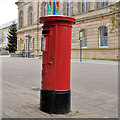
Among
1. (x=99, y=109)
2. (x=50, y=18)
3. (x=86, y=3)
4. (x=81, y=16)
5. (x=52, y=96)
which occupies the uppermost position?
(x=86, y=3)

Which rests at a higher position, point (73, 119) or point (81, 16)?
point (81, 16)

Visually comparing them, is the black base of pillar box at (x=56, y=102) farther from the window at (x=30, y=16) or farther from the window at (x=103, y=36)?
the window at (x=30, y=16)

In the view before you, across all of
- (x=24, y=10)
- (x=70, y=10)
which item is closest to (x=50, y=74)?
(x=70, y=10)

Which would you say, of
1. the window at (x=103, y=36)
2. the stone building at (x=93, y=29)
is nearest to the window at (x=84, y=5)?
the stone building at (x=93, y=29)

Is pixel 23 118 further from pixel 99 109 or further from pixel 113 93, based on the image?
pixel 113 93

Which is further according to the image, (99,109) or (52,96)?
(99,109)

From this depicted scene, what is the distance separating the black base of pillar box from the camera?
12.4ft

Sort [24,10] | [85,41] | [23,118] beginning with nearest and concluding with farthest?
[23,118]
[85,41]
[24,10]

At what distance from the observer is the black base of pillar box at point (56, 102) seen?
378cm

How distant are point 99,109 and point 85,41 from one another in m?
26.6

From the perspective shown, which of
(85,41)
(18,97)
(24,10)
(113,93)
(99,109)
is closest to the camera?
(99,109)

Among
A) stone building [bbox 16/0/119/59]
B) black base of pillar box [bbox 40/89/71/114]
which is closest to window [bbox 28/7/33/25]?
stone building [bbox 16/0/119/59]

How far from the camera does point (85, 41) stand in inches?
1200

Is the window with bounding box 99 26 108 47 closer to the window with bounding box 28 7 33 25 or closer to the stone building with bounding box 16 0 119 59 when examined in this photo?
the stone building with bounding box 16 0 119 59
